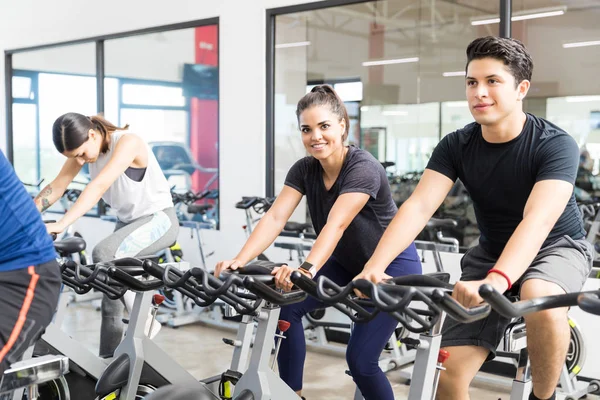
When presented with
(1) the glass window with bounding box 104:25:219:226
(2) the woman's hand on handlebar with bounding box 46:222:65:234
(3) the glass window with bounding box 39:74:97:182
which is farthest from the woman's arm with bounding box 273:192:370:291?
(3) the glass window with bounding box 39:74:97:182

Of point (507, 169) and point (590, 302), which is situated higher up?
point (507, 169)

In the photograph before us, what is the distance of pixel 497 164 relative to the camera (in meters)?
2.02

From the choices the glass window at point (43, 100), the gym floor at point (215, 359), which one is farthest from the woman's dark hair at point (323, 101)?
the glass window at point (43, 100)

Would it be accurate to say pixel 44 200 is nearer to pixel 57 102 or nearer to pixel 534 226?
pixel 534 226

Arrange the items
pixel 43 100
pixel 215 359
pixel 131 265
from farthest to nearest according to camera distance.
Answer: pixel 43 100, pixel 215 359, pixel 131 265

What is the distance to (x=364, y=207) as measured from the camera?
8.13 feet

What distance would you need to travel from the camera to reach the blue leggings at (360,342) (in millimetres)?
2299

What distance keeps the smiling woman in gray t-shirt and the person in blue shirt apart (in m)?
0.75

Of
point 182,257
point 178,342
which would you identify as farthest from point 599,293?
point 182,257

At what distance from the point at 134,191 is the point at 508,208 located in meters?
1.92

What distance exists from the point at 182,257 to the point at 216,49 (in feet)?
5.09

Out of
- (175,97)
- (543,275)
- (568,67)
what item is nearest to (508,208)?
(543,275)

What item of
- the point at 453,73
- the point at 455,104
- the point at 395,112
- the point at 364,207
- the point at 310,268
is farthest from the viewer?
the point at 395,112

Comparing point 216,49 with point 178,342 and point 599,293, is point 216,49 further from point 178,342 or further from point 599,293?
point 599,293
